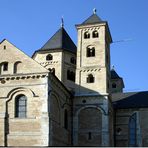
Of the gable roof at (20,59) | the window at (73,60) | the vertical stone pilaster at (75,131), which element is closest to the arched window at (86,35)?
the window at (73,60)

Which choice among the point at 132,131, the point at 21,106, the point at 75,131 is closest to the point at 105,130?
the point at 75,131

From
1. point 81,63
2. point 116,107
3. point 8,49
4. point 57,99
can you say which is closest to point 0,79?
point 8,49

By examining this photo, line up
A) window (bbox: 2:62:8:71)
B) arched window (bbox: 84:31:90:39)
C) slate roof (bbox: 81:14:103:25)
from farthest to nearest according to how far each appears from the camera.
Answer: slate roof (bbox: 81:14:103:25) → arched window (bbox: 84:31:90:39) → window (bbox: 2:62:8:71)

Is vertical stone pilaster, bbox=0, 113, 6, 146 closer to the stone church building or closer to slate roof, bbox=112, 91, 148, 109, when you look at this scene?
the stone church building

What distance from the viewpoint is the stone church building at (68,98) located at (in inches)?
1268

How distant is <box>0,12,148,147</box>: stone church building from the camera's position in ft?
106

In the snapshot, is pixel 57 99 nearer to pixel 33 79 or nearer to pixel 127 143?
pixel 33 79

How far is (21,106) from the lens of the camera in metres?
33.1

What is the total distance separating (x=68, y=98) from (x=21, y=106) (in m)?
7.66

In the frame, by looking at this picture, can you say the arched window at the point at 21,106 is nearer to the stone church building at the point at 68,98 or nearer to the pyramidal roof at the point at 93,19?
the stone church building at the point at 68,98

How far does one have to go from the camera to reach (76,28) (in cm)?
4434

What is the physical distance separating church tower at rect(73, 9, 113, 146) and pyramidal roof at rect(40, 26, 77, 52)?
2898 millimetres

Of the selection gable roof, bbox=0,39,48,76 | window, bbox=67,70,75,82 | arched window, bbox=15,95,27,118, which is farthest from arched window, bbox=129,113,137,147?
gable roof, bbox=0,39,48,76

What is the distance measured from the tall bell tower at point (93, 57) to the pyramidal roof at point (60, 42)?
9.51 feet
